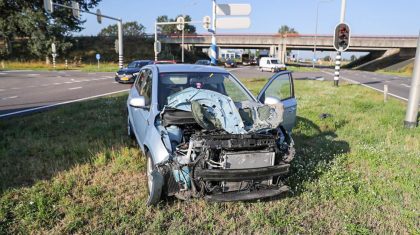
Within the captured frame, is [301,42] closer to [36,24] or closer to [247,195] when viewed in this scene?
[36,24]

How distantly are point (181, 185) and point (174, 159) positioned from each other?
0.30 m

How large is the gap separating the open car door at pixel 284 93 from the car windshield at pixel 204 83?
0.33 m

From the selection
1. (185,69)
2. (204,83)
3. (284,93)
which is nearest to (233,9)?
(284,93)

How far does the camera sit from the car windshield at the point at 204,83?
480cm

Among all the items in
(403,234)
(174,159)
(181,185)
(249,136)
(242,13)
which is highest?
(242,13)

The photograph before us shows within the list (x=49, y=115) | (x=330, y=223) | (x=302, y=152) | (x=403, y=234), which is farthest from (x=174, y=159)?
(x=49, y=115)

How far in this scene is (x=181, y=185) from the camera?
354cm

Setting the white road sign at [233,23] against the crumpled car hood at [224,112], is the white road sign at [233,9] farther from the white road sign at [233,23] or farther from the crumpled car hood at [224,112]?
the crumpled car hood at [224,112]

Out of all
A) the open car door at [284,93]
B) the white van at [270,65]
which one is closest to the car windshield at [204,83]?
the open car door at [284,93]

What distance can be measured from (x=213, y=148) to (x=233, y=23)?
1194cm

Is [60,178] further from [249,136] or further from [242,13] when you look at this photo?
[242,13]

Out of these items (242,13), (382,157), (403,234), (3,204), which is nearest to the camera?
(403,234)

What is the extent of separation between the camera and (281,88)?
17.9 ft

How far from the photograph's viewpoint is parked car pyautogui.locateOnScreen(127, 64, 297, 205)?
3400mm
